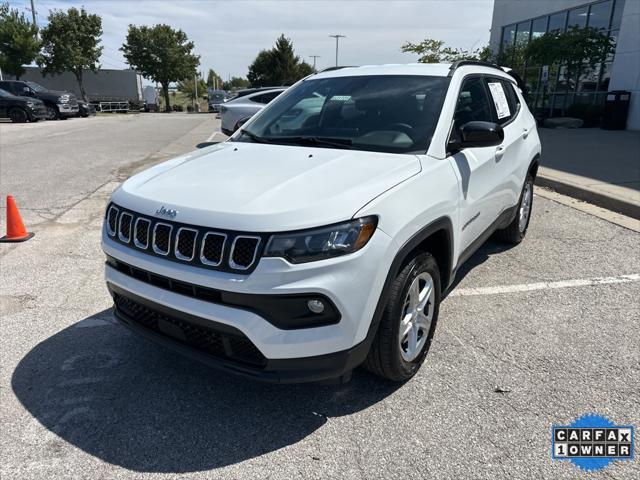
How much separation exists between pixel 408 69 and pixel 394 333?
2.20m

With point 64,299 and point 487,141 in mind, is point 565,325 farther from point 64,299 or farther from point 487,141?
point 64,299

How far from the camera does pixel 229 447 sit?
2340 millimetres

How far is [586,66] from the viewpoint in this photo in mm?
18266

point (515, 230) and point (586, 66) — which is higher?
point (586, 66)

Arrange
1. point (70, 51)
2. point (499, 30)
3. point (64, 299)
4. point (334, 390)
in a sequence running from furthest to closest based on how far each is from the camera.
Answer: point (70, 51), point (499, 30), point (64, 299), point (334, 390)

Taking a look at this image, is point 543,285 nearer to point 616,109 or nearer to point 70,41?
point 616,109

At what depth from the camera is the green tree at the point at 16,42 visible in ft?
134

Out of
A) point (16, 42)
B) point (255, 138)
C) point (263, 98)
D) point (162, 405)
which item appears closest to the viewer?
point (162, 405)

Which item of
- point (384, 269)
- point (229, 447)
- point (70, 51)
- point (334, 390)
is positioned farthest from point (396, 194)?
point (70, 51)

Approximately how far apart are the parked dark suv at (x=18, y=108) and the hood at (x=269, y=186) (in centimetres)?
2383

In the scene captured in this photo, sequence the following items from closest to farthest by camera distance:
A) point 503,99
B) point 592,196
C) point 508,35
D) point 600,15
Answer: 1. point 503,99
2. point 592,196
3. point 600,15
4. point 508,35

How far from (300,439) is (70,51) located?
49.7m

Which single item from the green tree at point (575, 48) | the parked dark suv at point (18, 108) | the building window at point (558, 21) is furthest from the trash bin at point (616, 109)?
the parked dark suv at point (18, 108)

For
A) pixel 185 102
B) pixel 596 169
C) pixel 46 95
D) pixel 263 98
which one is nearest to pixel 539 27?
pixel 263 98
